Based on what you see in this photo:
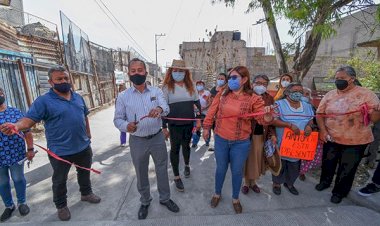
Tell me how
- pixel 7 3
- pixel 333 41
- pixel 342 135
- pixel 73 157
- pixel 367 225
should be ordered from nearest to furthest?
pixel 367 225
pixel 73 157
pixel 342 135
pixel 7 3
pixel 333 41

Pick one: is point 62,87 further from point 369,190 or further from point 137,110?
point 369,190

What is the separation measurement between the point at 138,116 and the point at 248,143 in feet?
4.40

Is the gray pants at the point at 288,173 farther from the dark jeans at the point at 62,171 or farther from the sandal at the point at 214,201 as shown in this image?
the dark jeans at the point at 62,171

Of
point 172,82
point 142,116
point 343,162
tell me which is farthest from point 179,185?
point 343,162

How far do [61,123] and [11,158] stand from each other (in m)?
0.76

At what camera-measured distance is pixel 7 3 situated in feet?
15.9

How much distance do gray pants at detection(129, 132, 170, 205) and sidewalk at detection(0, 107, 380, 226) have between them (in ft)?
0.83

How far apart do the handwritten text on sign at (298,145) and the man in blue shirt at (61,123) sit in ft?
8.65

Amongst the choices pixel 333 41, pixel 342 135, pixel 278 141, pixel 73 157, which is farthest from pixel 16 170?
pixel 333 41

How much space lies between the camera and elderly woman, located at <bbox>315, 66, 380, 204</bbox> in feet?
9.07

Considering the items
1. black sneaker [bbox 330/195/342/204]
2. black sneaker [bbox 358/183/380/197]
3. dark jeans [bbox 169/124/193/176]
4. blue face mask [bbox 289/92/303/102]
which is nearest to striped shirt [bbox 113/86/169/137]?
dark jeans [bbox 169/124/193/176]

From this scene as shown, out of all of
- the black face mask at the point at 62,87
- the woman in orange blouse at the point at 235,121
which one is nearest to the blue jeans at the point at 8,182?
the black face mask at the point at 62,87

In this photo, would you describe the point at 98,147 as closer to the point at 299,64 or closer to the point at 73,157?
the point at 73,157

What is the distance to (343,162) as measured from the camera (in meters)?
2.99
